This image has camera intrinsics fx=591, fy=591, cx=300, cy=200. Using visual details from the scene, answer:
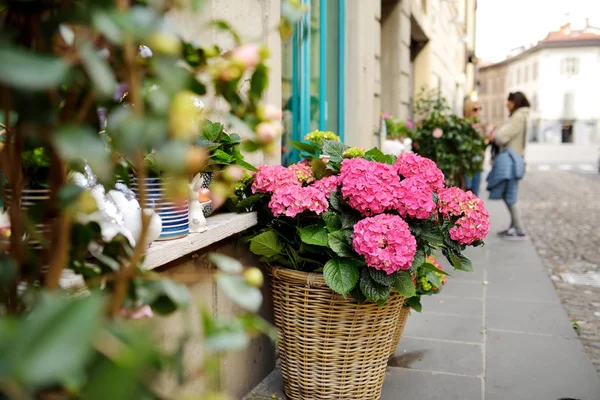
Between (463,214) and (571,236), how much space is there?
5.69 meters

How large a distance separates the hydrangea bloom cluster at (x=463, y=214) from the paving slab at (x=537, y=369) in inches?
32.8

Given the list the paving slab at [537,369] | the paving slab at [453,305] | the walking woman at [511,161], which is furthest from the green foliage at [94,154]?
the walking woman at [511,161]

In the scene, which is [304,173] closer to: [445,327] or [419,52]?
[445,327]

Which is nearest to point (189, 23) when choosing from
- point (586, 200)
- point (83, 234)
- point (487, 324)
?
point (83, 234)

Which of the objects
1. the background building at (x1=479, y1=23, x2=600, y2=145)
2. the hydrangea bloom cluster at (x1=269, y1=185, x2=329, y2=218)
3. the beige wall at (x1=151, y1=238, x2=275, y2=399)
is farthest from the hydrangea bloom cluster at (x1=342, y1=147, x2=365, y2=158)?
the background building at (x1=479, y1=23, x2=600, y2=145)

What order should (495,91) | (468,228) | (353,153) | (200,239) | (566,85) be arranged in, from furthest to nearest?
(495,91) < (566,85) < (353,153) < (468,228) < (200,239)

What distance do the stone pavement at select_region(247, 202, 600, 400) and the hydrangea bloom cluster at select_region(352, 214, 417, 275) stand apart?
2.98ft

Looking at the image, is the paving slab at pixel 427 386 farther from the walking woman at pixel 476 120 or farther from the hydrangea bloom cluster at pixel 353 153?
the walking woman at pixel 476 120

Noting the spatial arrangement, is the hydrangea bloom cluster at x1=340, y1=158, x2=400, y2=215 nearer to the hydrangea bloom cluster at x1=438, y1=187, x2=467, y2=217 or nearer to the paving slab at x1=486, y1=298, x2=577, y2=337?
the hydrangea bloom cluster at x1=438, y1=187, x2=467, y2=217

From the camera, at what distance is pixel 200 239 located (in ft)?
7.04

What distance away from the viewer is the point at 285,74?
376 centimetres

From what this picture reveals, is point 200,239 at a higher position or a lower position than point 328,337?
higher

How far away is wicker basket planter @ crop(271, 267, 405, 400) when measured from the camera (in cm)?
237

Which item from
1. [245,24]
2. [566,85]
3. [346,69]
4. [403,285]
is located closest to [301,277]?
[403,285]
